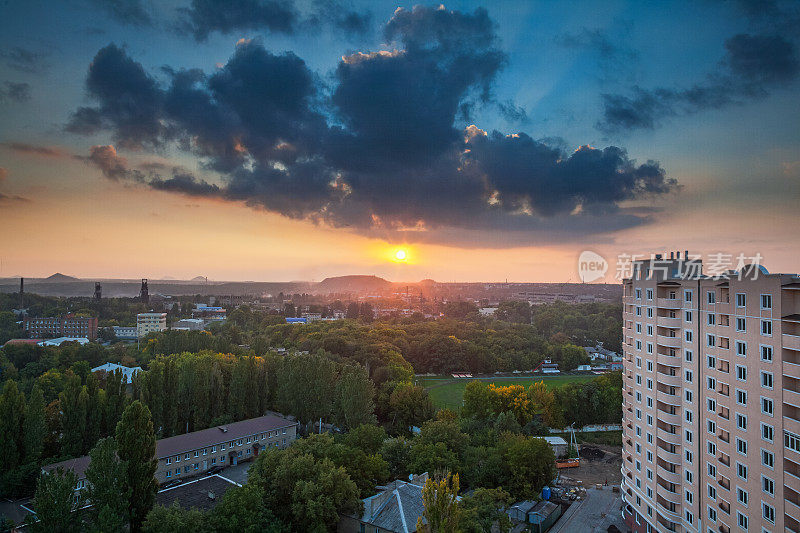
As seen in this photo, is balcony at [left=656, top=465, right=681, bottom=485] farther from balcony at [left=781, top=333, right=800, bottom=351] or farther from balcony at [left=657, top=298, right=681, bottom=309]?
balcony at [left=781, top=333, right=800, bottom=351]

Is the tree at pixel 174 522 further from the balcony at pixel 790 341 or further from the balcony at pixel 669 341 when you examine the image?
the balcony at pixel 790 341

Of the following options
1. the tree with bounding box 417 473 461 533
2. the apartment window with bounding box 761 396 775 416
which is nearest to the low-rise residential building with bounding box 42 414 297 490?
the tree with bounding box 417 473 461 533

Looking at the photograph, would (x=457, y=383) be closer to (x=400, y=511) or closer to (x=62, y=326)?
(x=400, y=511)

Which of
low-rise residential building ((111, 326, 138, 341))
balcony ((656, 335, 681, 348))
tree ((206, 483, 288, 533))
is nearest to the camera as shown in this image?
tree ((206, 483, 288, 533))

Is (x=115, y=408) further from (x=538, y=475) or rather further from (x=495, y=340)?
(x=495, y=340)

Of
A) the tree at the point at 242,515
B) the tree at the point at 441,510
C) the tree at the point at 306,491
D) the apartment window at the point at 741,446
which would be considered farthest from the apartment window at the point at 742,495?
the tree at the point at 242,515

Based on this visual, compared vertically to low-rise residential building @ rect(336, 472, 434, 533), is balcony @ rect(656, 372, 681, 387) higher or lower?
higher

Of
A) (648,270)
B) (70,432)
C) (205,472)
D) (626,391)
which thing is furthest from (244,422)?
(648,270)
